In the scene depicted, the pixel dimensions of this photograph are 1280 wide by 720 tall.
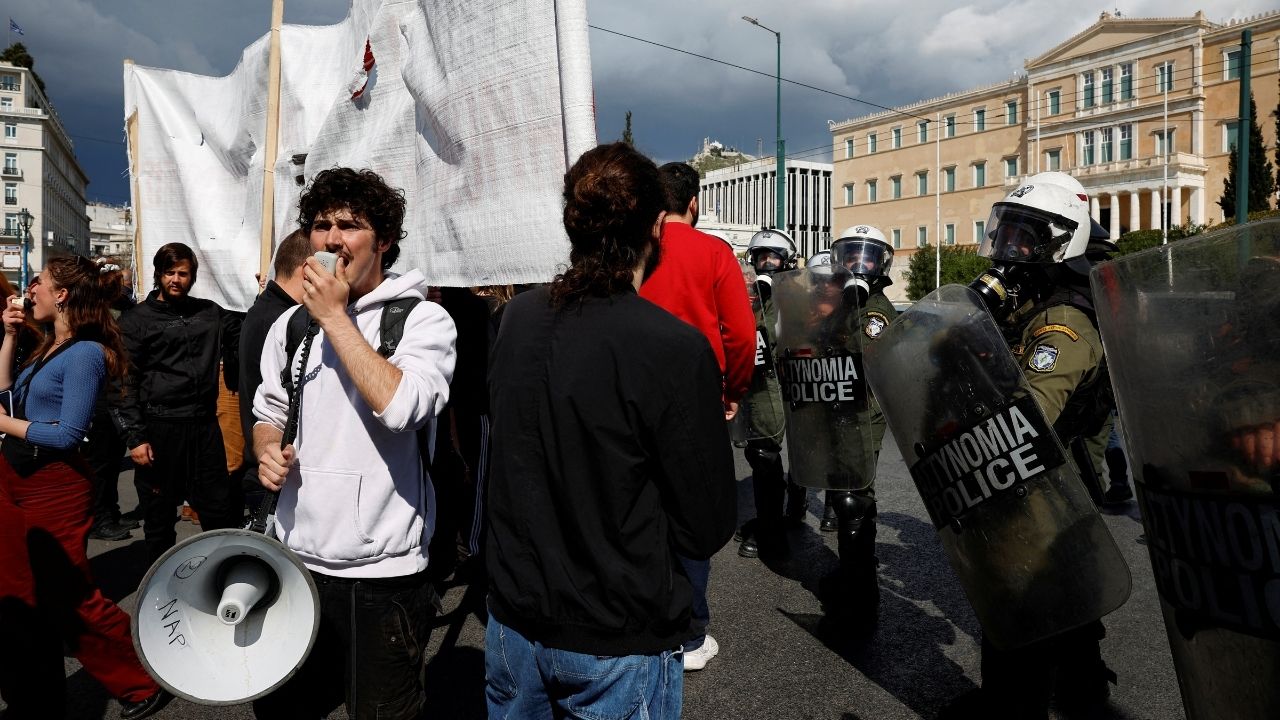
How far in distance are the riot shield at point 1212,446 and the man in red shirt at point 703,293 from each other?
1.70m

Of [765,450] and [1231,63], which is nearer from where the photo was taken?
[765,450]

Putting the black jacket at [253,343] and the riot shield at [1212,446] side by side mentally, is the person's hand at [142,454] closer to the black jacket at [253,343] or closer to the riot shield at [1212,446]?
the black jacket at [253,343]

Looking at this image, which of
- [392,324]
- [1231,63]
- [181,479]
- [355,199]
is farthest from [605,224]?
[1231,63]

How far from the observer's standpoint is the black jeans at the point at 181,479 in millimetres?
4344

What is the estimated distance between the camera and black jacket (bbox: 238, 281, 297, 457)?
248 cm

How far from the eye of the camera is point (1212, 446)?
4.04 ft

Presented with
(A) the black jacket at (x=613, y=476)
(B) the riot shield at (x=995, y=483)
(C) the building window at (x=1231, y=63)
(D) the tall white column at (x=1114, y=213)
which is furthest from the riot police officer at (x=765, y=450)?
(C) the building window at (x=1231, y=63)

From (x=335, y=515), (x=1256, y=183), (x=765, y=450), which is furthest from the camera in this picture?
(x=1256, y=183)

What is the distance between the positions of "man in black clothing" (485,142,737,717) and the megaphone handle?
585 millimetres

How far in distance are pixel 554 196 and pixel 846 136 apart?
7351 cm

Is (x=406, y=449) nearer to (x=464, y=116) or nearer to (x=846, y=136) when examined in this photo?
(x=464, y=116)

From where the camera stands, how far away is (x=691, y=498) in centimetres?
158

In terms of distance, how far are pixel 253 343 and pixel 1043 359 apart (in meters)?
2.52

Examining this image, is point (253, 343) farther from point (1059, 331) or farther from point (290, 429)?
point (1059, 331)
